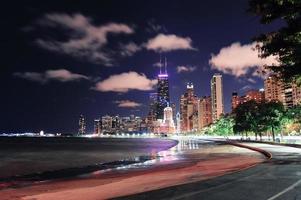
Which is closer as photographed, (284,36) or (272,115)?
(284,36)

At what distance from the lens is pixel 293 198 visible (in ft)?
50.2

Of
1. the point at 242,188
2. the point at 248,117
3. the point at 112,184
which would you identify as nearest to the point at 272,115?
the point at 248,117

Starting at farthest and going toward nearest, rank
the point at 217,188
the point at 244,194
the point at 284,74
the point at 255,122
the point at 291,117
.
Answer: the point at 255,122 < the point at 291,117 < the point at 284,74 < the point at 217,188 < the point at 244,194

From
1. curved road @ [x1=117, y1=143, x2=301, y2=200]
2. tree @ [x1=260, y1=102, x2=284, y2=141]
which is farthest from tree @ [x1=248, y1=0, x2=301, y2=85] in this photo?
tree @ [x1=260, y1=102, x2=284, y2=141]

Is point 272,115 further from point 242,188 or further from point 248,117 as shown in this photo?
Result: point 242,188

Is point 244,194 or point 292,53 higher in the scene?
point 292,53

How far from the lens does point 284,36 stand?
21.0 meters

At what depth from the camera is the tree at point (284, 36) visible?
66.1ft

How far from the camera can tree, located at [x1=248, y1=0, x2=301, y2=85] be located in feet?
66.1

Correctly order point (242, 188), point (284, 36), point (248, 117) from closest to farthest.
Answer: point (242, 188), point (284, 36), point (248, 117)

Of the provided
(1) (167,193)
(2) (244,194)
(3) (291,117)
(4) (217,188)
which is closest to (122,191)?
(1) (167,193)

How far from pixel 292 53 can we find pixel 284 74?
1.46 m

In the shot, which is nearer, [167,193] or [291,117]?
[167,193]

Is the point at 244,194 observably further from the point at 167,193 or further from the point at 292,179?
the point at 292,179
